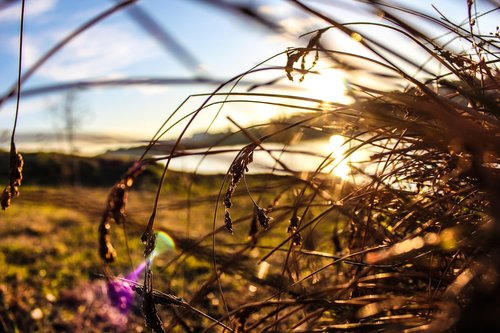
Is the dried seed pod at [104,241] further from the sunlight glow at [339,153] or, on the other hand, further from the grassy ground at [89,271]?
Answer: the sunlight glow at [339,153]

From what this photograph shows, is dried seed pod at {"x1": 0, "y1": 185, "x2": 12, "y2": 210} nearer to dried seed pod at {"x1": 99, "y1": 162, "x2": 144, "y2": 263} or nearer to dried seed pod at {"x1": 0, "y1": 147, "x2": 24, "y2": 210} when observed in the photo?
dried seed pod at {"x1": 0, "y1": 147, "x2": 24, "y2": 210}

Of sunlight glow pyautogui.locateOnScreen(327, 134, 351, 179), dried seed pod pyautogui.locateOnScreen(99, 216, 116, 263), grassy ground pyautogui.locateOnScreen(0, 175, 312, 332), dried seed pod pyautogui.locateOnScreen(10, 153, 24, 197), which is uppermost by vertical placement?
sunlight glow pyautogui.locateOnScreen(327, 134, 351, 179)

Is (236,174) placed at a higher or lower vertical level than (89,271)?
higher

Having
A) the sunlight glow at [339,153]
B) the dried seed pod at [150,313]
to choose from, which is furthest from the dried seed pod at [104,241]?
the sunlight glow at [339,153]

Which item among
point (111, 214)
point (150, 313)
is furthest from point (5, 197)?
point (150, 313)

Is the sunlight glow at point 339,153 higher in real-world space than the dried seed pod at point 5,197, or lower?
higher

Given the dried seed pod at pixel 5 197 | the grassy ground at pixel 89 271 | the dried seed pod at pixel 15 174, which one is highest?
the dried seed pod at pixel 15 174

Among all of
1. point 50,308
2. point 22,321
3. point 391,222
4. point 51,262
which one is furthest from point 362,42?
point 51,262

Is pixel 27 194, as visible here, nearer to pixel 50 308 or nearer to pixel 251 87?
pixel 251 87

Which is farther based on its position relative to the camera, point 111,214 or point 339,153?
point 339,153

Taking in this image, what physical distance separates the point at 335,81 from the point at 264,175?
38cm

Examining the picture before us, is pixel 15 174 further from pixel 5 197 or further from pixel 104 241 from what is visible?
pixel 104 241

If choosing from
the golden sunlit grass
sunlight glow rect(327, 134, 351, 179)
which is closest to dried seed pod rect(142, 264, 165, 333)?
the golden sunlit grass

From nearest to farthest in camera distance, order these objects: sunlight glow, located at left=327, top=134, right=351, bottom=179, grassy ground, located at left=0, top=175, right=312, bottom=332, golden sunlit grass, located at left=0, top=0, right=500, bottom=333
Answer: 1. golden sunlit grass, located at left=0, top=0, right=500, bottom=333
2. sunlight glow, located at left=327, top=134, right=351, bottom=179
3. grassy ground, located at left=0, top=175, right=312, bottom=332
